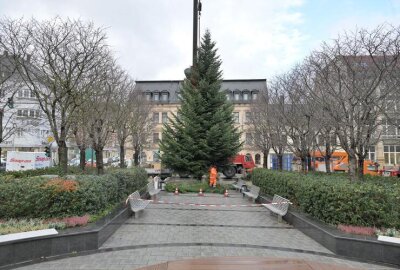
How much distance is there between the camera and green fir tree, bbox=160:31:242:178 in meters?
22.4

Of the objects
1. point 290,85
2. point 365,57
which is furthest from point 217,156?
point 365,57

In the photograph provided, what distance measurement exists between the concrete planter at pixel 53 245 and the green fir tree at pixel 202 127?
14291mm

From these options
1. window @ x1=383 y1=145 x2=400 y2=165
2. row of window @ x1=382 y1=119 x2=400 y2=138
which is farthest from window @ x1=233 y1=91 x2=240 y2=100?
row of window @ x1=382 y1=119 x2=400 y2=138

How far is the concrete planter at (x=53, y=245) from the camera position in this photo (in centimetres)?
634

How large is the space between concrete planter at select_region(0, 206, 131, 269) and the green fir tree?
14291 mm

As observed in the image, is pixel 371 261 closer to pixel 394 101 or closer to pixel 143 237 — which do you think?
pixel 143 237

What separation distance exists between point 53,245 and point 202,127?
16593 millimetres

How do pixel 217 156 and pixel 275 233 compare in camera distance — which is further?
pixel 217 156

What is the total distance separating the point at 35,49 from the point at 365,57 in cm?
1190

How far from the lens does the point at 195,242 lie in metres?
8.30

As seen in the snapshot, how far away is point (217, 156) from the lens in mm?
22906

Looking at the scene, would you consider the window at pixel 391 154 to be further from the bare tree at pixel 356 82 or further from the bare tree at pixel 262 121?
the bare tree at pixel 356 82

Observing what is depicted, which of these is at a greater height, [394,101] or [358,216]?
[394,101]

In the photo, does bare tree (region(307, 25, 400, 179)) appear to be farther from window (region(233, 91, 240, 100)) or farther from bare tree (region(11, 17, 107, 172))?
window (region(233, 91, 240, 100))
